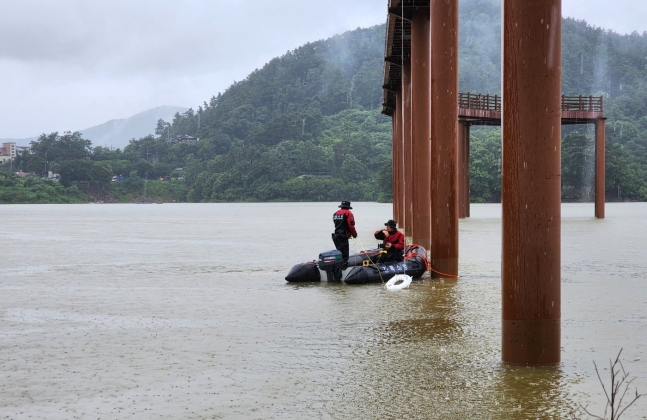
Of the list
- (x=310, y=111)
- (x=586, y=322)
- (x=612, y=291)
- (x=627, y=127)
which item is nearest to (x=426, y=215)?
(x=612, y=291)

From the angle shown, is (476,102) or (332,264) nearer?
(332,264)

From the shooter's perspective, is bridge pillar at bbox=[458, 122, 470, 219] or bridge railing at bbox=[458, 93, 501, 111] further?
bridge pillar at bbox=[458, 122, 470, 219]

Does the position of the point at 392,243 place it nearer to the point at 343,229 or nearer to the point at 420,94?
the point at 343,229

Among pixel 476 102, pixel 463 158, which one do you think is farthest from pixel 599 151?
pixel 476 102

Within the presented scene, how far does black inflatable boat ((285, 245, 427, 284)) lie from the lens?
730 inches

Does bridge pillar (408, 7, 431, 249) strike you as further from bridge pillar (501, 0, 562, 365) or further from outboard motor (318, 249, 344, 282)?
bridge pillar (501, 0, 562, 365)

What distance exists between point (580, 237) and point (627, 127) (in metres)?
106

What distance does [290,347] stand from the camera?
1086 centimetres

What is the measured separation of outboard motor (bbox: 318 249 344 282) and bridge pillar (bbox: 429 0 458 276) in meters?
2.19

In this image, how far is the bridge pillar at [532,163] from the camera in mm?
8773

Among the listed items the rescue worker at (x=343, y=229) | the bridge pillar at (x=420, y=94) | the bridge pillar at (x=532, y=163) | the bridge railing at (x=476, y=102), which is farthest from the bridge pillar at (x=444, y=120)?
the bridge railing at (x=476, y=102)

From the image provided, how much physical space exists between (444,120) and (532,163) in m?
9.60

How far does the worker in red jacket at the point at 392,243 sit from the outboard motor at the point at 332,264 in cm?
106

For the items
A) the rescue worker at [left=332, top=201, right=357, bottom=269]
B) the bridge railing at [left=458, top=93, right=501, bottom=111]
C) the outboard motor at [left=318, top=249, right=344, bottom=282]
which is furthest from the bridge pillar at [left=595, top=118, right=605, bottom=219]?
the outboard motor at [left=318, top=249, right=344, bottom=282]
